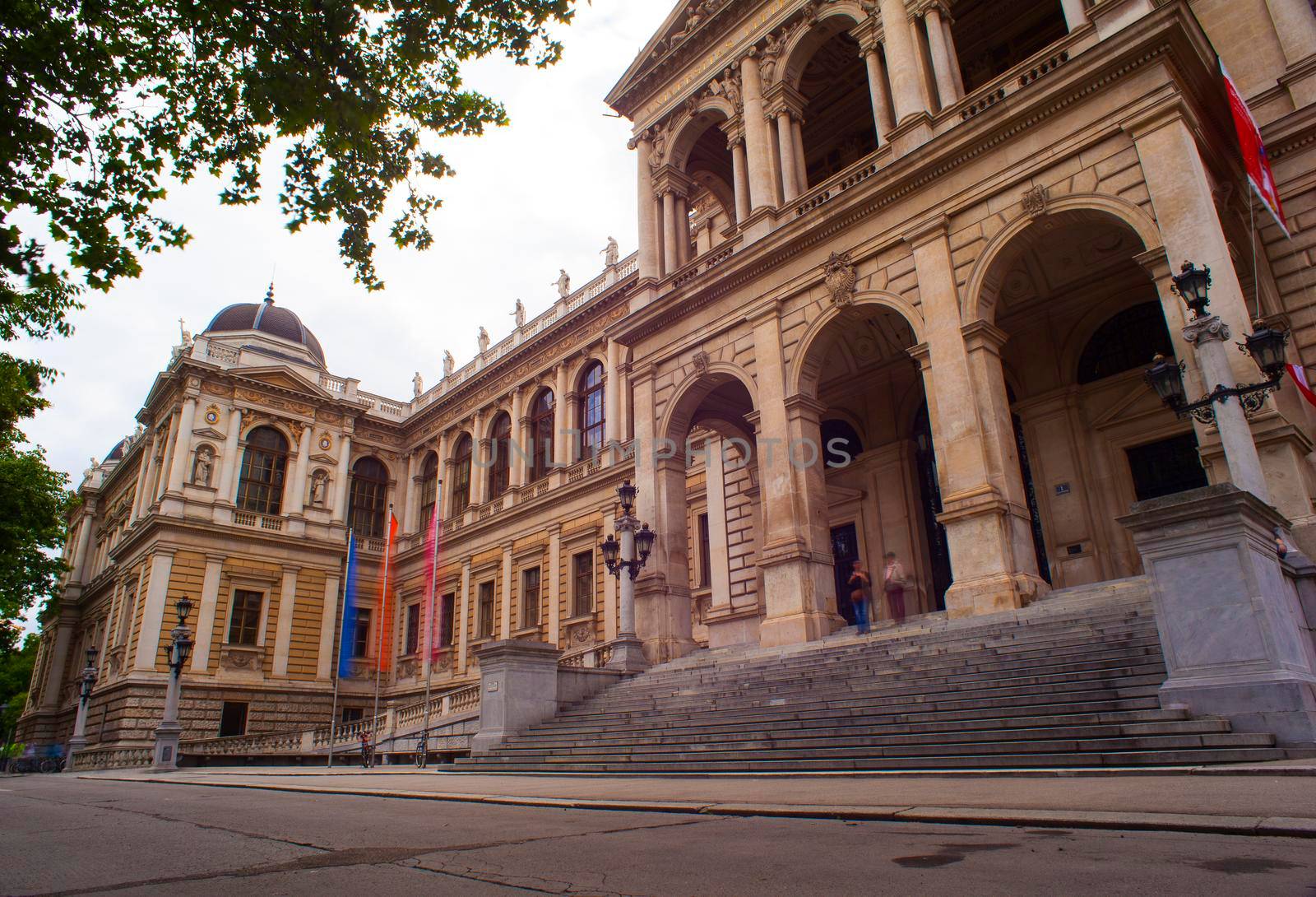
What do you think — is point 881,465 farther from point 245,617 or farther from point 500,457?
point 245,617

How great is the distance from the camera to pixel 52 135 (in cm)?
726

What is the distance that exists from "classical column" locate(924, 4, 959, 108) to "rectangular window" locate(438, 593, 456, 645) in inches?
1055

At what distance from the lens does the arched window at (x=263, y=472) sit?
117 ft

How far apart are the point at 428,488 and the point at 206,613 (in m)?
10.8

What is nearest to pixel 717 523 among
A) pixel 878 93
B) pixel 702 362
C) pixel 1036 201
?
pixel 702 362

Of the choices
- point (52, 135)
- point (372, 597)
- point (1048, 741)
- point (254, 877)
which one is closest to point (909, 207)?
point (1048, 741)

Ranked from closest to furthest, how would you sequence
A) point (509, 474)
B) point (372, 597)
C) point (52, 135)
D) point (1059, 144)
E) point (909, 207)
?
point (52, 135) < point (1059, 144) < point (909, 207) < point (509, 474) < point (372, 597)

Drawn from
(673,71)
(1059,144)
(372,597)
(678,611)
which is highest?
(673,71)

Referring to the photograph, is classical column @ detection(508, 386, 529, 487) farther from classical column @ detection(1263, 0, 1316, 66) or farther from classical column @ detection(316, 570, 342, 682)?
classical column @ detection(1263, 0, 1316, 66)

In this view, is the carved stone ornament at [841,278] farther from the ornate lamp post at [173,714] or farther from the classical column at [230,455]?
the classical column at [230,455]

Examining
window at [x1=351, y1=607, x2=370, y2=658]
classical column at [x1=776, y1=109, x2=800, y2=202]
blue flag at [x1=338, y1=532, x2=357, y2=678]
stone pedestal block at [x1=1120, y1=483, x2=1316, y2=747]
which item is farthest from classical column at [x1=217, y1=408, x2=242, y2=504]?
stone pedestal block at [x1=1120, y1=483, x2=1316, y2=747]

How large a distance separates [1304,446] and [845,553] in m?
10.3

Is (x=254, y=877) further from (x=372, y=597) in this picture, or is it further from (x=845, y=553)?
(x=372, y=597)

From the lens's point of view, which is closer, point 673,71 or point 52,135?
point 52,135
